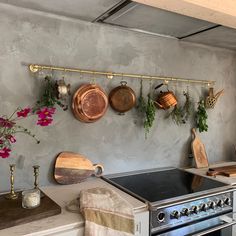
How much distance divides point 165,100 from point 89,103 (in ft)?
2.12

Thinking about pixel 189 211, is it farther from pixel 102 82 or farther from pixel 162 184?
pixel 102 82

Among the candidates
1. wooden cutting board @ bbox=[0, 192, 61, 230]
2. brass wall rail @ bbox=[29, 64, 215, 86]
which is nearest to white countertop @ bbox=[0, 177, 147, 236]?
wooden cutting board @ bbox=[0, 192, 61, 230]

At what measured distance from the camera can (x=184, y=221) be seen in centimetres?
146

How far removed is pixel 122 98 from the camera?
183cm

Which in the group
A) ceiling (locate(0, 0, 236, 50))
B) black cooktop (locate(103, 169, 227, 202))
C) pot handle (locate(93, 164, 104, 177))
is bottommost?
black cooktop (locate(103, 169, 227, 202))

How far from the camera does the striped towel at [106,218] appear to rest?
115 centimetres

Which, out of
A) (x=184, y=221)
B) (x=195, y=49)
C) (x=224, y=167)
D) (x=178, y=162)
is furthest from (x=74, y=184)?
(x=195, y=49)

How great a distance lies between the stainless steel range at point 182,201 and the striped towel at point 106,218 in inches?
7.9

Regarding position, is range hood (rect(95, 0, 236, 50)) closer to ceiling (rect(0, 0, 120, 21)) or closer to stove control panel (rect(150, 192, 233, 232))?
ceiling (rect(0, 0, 120, 21))

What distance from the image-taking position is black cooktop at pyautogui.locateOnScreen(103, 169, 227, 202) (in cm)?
151

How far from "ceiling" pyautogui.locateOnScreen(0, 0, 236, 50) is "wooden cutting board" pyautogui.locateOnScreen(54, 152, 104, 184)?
3.06ft

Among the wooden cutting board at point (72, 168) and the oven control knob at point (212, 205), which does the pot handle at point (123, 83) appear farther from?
the oven control knob at point (212, 205)

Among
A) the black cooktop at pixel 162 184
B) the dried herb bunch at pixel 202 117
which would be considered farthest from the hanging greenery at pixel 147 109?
the dried herb bunch at pixel 202 117

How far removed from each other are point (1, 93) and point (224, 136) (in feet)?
6.82
